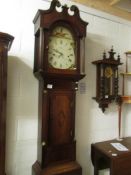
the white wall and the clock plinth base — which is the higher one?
the white wall

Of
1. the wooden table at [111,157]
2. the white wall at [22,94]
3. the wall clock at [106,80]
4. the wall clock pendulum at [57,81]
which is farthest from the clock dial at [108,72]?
the wooden table at [111,157]

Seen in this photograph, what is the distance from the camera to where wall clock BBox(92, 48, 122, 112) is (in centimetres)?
211

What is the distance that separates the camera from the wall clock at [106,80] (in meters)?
2.11

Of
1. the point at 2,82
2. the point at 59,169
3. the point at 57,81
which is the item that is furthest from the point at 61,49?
the point at 59,169

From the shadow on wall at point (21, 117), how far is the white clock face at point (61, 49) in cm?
30

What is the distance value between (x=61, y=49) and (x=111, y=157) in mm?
1202

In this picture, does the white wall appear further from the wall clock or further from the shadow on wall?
the wall clock

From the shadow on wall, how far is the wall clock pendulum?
0.10 metres

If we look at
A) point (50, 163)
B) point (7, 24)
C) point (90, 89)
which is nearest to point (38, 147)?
point (50, 163)

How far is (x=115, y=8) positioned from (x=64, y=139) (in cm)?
181

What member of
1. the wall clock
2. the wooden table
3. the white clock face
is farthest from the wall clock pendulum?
the wall clock

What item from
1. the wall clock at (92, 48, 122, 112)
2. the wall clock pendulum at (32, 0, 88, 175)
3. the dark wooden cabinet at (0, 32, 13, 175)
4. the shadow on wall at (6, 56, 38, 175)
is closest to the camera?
the dark wooden cabinet at (0, 32, 13, 175)

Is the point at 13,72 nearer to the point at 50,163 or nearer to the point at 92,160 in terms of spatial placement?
the point at 50,163

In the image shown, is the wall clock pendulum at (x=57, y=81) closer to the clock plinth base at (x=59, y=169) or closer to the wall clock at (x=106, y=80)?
the clock plinth base at (x=59, y=169)
